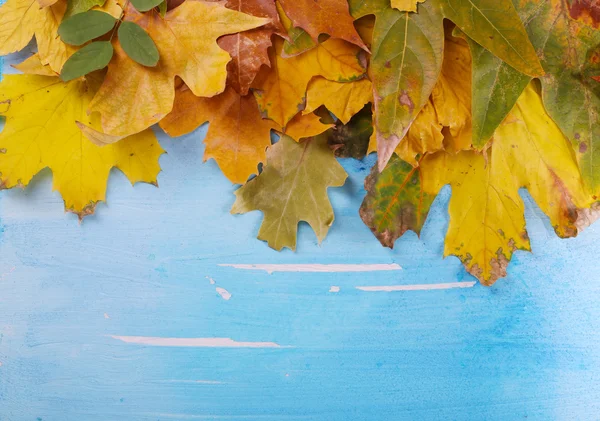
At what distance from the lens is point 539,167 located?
1.97 ft

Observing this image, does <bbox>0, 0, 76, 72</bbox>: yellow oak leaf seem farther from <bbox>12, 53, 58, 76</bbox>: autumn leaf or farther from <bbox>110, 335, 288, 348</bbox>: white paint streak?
<bbox>110, 335, 288, 348</bbox>: white paint streak

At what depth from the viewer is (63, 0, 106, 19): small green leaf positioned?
55 centimetres

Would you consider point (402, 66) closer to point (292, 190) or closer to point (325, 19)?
point (325, 19)

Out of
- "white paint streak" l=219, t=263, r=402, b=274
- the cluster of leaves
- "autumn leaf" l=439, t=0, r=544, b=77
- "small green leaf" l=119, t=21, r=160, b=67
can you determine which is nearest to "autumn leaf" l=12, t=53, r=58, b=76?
the cluster of leaves

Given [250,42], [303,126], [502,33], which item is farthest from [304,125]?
[502,33]

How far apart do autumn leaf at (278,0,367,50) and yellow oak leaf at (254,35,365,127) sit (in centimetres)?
3

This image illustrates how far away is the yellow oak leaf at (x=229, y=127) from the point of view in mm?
587

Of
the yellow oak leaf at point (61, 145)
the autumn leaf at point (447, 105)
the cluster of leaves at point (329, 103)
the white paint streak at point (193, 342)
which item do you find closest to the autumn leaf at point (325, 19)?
the cluster of leaves at point (329, 103)

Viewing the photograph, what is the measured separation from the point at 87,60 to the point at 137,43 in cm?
5

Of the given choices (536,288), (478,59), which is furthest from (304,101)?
(536,288)

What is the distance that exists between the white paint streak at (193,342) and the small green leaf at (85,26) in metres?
0.34

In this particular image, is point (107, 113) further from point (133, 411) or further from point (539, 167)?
point (539, 167)

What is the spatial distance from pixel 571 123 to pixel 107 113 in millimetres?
473

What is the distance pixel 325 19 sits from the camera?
1.70 ft
